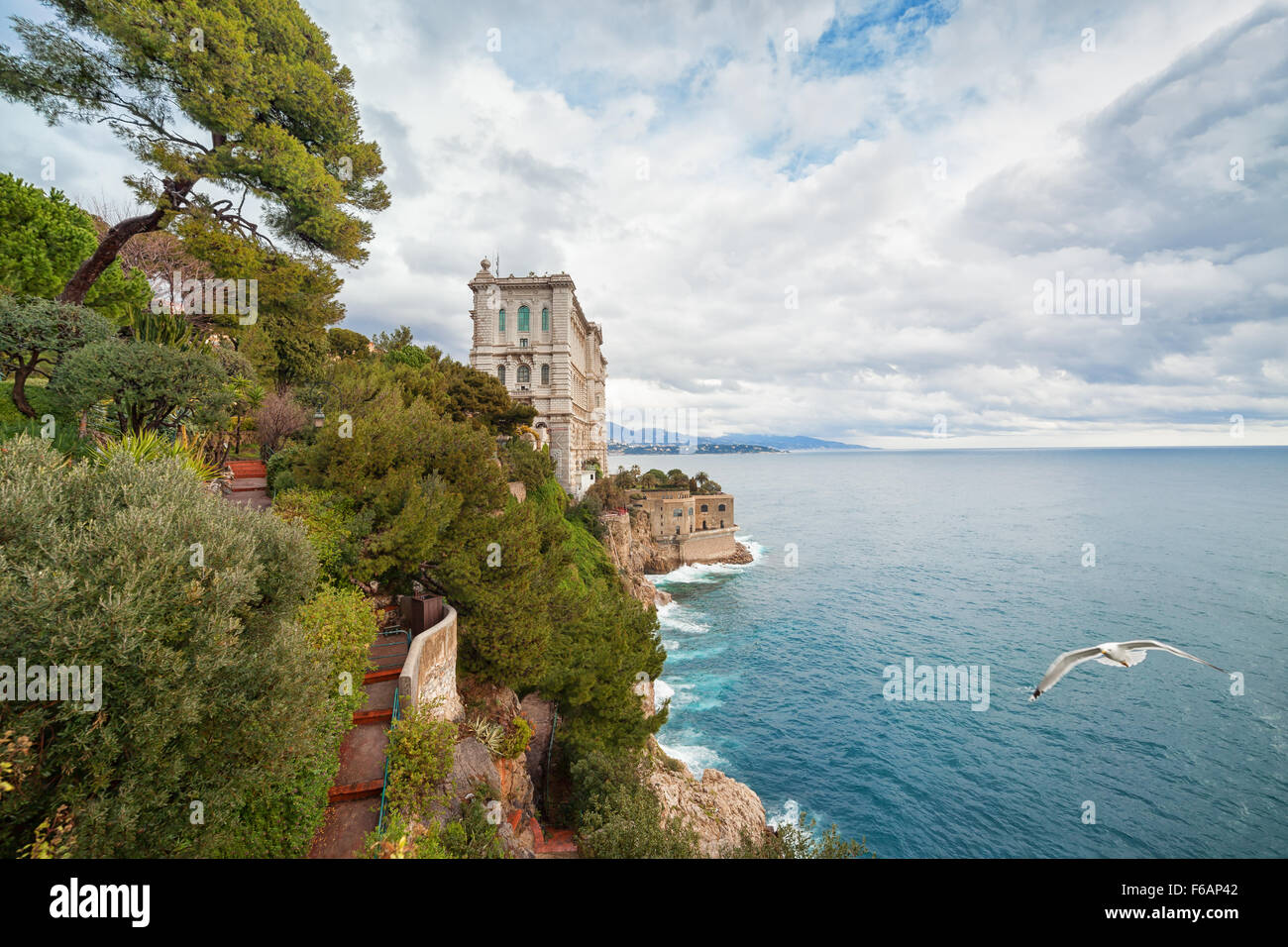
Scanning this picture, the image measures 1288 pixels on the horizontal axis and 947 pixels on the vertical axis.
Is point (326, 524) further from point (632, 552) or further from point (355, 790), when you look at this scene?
point (632, 552)

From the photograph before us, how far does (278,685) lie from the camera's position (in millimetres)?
6836

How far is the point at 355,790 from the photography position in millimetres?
9484

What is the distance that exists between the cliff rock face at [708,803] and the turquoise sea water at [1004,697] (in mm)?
4120

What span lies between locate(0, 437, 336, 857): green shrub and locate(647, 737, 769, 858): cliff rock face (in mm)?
13309

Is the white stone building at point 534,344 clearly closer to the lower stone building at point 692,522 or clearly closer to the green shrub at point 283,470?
the lower stone building at point 692,522

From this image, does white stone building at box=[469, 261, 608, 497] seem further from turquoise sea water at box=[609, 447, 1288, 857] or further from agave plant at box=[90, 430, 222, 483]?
agave plant at box=[90, 430, 222, 483]

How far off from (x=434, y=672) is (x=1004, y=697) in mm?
35757

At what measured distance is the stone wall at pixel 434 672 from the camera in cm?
1073

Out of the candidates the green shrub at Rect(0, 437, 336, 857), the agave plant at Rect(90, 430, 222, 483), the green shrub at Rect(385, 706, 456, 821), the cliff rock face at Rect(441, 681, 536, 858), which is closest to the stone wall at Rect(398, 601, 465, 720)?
the green shrub at Rect(385, 706, 456, 821)

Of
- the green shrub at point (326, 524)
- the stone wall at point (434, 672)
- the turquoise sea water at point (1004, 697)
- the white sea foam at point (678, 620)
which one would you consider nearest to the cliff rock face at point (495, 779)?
the stone wall at point (434, 672)

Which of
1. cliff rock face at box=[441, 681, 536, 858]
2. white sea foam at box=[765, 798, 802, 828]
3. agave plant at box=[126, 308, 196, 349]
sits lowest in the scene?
white sea foam at box=[765, 798, 802, 828]

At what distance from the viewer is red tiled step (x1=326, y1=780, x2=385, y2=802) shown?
9422 mm

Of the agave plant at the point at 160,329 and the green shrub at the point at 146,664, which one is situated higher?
the agave plant at the point at 160,329

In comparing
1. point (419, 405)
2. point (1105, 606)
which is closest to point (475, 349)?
point (419, 405)
